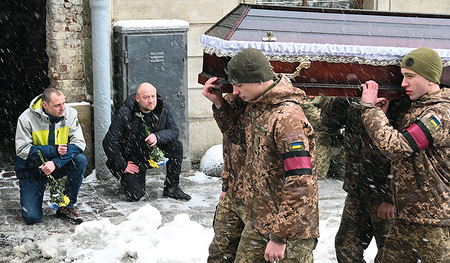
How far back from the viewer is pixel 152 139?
7695mm

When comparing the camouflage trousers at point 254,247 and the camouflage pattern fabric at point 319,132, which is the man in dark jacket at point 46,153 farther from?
the camouflage trousers at point 254,247

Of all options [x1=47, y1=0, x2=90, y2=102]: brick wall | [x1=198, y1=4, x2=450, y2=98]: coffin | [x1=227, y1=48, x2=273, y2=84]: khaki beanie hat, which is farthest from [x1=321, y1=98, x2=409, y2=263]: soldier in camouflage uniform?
[x1=47, y1=0, x2=90, y2=102]: brick wall

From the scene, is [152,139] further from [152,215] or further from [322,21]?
[322,21]

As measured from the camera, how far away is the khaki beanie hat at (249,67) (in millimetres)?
4195

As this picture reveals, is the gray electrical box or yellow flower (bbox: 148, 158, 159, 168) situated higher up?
the gray electrical box

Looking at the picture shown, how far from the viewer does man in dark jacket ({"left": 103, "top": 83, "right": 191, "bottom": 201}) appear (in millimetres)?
7691

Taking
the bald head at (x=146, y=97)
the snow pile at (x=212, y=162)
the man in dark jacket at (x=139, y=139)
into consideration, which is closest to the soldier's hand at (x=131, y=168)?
the man in dark jacket at (x=139, y=139)

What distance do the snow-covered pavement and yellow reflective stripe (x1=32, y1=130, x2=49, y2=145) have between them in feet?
2.66

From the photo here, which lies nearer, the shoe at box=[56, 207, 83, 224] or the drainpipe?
the shoe at box=[56, 207, 83, 224]

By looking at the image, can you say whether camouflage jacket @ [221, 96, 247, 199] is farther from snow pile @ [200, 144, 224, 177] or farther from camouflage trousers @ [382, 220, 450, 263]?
snow pile @ [200, 144, 224, 177]

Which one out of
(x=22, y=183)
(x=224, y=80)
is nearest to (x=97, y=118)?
(x=22, y=183)

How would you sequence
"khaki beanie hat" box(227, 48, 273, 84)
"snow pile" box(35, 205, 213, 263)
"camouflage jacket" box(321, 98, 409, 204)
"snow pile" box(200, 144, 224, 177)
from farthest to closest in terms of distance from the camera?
"snow pile" box(200, 144, 224, 177)
"snow pile" box(35, 205, 213, 263)
"camouflage jacket" box(321, 98, 409, 204)
"khaki beanie hat" box(227, 48, 273, 84)

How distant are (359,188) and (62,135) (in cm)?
341

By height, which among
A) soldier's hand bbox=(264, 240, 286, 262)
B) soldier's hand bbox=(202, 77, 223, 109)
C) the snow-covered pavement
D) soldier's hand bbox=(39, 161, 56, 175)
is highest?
soldier's hand bbox=(202, 77, 223, 109)
